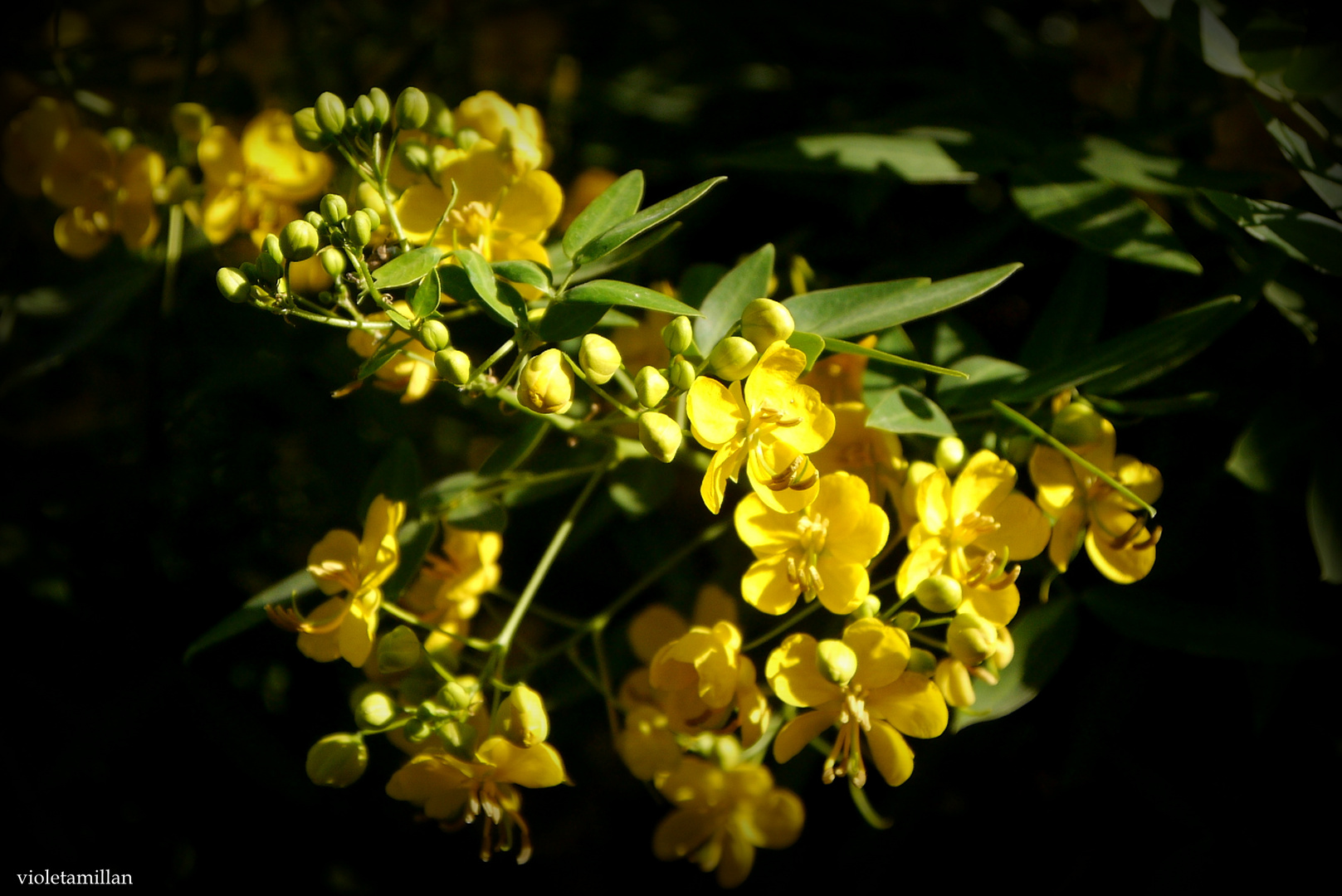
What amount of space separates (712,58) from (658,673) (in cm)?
177

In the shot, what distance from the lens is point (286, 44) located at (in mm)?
2119

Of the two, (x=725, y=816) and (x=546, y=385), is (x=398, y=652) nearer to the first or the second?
(x=546, y=385)

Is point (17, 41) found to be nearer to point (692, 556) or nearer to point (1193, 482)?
point (692, 556)

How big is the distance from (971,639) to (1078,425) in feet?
1.06

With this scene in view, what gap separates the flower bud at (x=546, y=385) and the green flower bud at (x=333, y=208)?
0.30 m

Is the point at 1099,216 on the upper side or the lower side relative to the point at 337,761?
upper

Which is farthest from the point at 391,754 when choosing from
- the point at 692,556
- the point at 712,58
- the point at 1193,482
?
the point at 712,58

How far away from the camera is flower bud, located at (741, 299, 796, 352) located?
96 centimetres

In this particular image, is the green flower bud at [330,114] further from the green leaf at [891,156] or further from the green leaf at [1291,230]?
the green leaf at [1291,230]

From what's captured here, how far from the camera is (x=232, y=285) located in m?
0.97

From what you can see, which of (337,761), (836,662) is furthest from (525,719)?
(836,662)

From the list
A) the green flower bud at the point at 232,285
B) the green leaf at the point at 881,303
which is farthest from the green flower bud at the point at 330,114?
the green leaf at the point at 881,303

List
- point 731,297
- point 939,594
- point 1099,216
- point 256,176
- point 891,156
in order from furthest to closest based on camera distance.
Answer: point 256,176, point 891,156, point 1099,216, point 731,297, point 939,594

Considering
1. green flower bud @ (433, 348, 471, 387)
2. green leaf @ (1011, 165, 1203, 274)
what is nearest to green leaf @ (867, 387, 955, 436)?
green leaf @ (1011, 165, 1203, 274)
